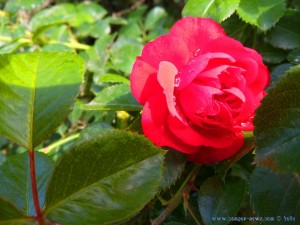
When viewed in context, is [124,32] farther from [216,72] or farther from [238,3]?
[216,72]

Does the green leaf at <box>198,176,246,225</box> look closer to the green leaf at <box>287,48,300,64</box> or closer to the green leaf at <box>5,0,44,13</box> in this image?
the green leaf at <box>287,48,300,64</box>

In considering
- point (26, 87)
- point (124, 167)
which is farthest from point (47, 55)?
point (124, 167)

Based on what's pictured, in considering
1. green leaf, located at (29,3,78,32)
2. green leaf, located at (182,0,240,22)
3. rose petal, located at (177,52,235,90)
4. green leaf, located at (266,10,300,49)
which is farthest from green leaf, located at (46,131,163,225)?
green leaf, located at (29,3,78,32)

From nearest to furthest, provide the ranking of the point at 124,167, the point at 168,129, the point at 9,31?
the point at 124,167, the point at 168,129, the point at 9,31

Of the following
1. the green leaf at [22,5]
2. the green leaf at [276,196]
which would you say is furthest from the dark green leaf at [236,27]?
the green leaf at [22,5]

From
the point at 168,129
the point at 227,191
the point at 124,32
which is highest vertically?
the point at 168,129

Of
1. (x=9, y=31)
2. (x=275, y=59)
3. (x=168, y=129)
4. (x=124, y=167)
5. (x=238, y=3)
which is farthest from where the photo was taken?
(x=9, y=31)
